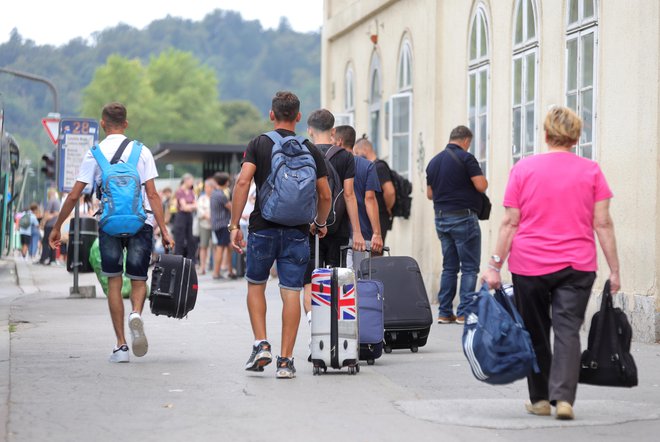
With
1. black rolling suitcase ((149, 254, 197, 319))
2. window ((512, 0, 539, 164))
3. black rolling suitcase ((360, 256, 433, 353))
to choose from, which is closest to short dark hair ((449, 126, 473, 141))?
window ((512, 0, 539, 164))

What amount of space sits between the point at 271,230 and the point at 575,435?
294 cm

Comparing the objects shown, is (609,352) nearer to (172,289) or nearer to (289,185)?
(289,185)

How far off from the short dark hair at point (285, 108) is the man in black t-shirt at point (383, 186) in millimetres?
4182

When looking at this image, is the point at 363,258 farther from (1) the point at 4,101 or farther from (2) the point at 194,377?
(1) the point at 4,101

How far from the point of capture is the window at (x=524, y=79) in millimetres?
14977

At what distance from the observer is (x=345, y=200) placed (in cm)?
1034

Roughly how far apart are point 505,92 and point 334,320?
7.16m

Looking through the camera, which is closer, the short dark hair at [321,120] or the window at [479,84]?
the short dark hair at [321,120]

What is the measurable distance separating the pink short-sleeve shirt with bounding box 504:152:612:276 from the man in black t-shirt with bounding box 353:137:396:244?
19.9ft

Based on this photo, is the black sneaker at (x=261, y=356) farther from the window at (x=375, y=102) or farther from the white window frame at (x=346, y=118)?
the white window frame at (x=346, y=118)

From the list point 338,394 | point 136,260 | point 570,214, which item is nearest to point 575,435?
point 570,214

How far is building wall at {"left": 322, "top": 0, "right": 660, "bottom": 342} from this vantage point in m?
11.9

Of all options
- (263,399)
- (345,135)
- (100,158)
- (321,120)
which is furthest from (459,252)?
(263,399)

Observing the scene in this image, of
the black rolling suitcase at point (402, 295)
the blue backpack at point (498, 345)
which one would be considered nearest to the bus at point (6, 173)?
the black rolling suitcase at point (402, 295)
